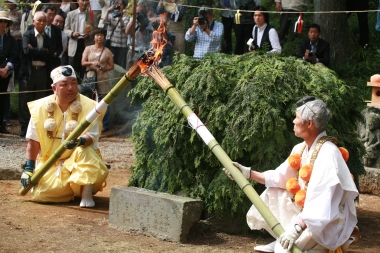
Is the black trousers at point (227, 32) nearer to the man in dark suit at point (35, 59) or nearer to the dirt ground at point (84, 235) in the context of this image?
the man in dark suit at point (35, 59)

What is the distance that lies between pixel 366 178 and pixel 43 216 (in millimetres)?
4352

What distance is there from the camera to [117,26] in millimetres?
12734

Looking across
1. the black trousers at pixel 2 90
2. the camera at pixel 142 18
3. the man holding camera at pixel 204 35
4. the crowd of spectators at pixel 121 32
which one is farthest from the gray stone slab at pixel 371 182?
the black trousers at pixel 2 90

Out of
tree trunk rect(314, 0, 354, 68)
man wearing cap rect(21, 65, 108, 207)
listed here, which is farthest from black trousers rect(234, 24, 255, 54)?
man wearing cap rect(21, 65, 108, 207)

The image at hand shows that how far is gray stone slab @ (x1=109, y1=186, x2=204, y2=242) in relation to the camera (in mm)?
6180

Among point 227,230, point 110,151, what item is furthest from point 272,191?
point 110,151

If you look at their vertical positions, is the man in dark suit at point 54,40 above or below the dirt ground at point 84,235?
above

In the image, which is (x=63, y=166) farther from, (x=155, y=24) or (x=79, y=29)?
(x=79, y=29)

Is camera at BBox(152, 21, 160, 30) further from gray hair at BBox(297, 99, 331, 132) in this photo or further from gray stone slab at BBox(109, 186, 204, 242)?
gray hair at BBox(297, 99, 331, 132)

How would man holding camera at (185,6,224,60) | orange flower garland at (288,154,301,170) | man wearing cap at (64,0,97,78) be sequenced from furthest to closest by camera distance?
man wearing cap at (64,0,97,78) → man holding camera at (185,6,224,60) → orange flower garland at (288,154,301,170)

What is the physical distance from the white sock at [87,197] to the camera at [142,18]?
205 inches

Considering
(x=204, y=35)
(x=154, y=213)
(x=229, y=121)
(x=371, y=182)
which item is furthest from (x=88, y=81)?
(x=154, y=213)

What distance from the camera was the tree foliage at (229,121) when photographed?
6.45m

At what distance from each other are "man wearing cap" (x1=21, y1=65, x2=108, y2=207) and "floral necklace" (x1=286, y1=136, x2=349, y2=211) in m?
2.83
